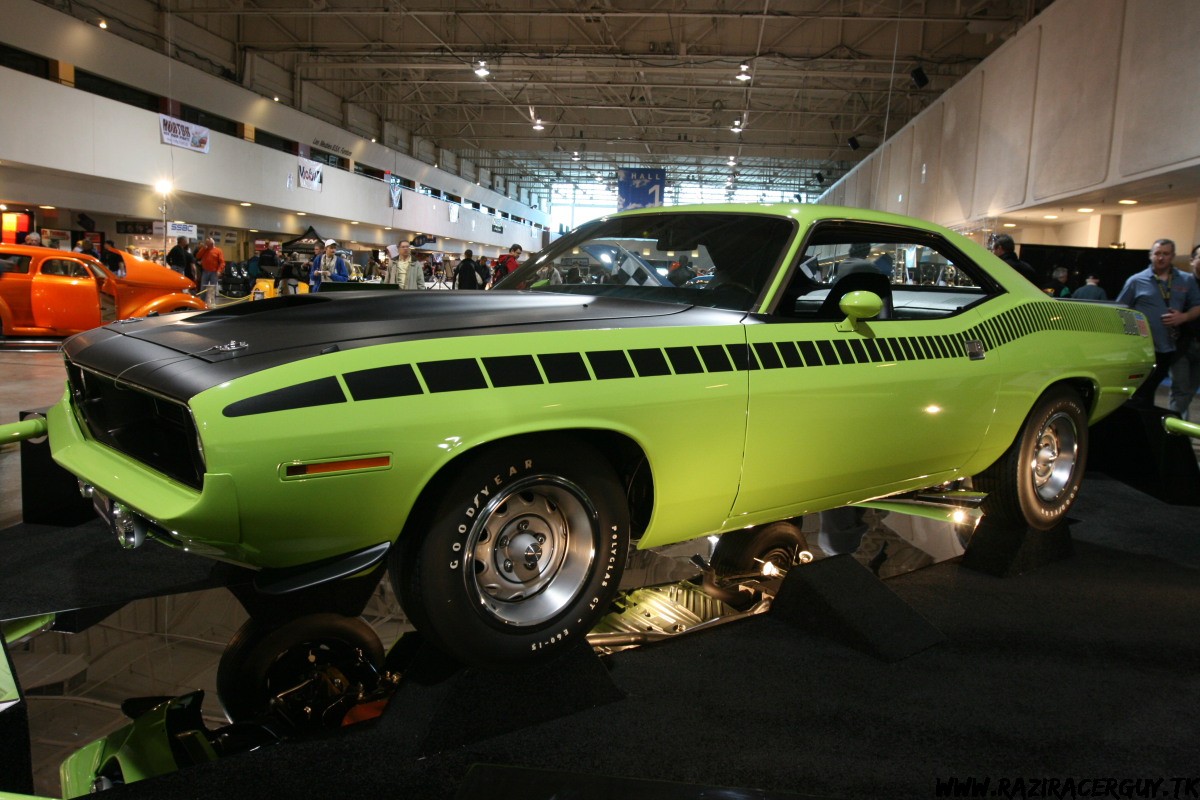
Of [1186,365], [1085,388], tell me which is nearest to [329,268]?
[1186,365]

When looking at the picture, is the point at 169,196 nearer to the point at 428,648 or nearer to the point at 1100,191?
the point at 1100,191

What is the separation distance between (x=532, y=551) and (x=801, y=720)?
0.81 metres

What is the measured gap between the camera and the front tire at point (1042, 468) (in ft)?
11.5

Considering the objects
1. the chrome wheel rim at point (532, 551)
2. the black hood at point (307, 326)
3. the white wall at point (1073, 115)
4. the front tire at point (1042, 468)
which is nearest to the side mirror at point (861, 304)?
the black hood at point (307, 326)

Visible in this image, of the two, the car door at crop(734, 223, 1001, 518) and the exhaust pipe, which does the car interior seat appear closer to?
the car door at crop(734, 223, 1001, 518)

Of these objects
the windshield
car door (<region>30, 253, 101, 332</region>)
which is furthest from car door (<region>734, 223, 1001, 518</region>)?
car door (<region>30, 253, 101, 332</region>)

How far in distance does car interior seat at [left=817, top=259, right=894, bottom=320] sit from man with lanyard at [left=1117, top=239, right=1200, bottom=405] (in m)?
3.96

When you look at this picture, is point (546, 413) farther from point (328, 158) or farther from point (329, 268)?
point (328, 158)

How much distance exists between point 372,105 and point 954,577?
1114 inches

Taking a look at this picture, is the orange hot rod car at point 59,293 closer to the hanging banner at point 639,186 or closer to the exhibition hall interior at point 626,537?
the exhibition hall interior at point 626,537

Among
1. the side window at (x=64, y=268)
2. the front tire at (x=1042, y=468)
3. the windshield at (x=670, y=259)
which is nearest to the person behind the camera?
the windshield at (x=670, y=259)

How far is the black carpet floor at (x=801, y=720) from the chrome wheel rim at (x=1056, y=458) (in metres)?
0.89

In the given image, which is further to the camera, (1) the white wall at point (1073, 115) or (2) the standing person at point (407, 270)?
(2) the standing person at point (407, 270)

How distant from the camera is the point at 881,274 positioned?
9.68 ft
